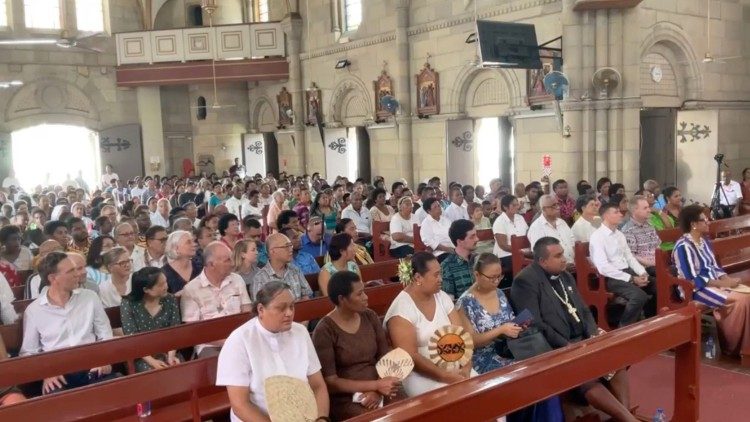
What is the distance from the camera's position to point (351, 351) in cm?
361

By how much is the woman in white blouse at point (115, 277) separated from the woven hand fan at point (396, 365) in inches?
97.5

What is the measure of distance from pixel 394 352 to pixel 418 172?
447 inches

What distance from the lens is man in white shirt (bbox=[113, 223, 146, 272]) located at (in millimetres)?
6160

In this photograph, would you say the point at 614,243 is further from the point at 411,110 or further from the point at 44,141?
the point at 44,141

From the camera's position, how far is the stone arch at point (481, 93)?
39.4 feet

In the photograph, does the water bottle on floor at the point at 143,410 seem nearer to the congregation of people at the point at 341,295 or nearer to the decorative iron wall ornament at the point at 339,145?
the congregation of people at the point at 341,295

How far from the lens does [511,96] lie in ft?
39.7

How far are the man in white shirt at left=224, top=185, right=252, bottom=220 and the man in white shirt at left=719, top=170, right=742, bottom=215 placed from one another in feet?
25.7

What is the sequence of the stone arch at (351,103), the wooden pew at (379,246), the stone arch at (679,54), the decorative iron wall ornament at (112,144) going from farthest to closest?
1. the decorative iron wall ornament at (112,144)
2. the stone arch at (351,103)
3. the stone arch at (679,54)
4. the wooden pew at (379,246)

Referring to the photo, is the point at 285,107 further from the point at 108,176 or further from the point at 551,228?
the point at 551,228

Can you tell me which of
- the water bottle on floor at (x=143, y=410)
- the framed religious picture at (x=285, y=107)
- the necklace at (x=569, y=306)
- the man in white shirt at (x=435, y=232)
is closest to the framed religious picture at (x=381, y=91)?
the framed religious picture at (x=285, y=107)

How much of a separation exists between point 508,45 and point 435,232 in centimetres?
398

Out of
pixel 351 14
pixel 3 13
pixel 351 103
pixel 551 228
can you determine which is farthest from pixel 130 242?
pixel 3 13

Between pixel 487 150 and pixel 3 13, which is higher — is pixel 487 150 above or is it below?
below
